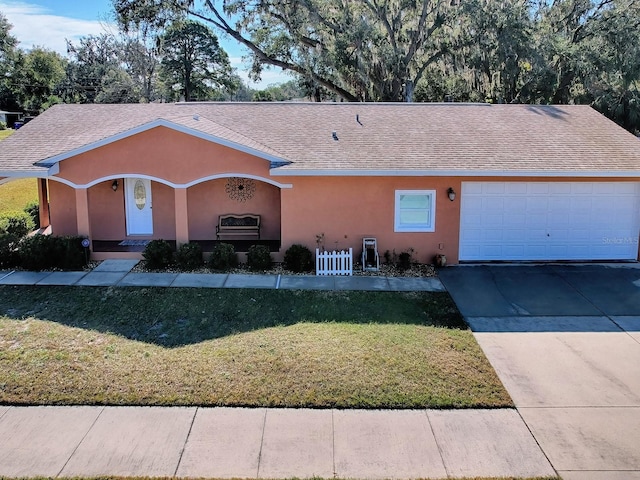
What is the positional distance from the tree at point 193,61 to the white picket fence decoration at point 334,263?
132 ft

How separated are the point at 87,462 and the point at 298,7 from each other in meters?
29.9

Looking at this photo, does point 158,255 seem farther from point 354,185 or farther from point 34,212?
point 34,212

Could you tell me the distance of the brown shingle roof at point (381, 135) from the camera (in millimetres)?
14172

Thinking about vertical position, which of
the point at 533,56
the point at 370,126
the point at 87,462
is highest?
the point at 533,56

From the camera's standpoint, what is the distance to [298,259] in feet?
46.2

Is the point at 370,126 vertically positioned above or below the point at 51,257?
above

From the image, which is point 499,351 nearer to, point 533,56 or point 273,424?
point 273,424

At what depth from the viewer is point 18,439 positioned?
7.12 m

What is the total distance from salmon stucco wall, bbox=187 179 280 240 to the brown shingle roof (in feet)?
5.44

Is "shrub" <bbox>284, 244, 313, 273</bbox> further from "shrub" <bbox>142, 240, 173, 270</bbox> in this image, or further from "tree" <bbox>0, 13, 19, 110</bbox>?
"tree" <bbox>0, 13, 19, 110</bbox>

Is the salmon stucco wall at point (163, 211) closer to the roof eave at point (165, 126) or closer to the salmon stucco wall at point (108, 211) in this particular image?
the salmon stucco wall at point (108, 211)

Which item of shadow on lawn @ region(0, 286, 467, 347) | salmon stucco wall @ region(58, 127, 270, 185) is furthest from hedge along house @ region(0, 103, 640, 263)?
shadow on lawn @ region(0, 286, 467, 347)

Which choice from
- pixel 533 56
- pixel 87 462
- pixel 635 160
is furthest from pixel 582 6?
pixel 87 462

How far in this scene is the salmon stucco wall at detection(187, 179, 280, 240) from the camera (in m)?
16.1
